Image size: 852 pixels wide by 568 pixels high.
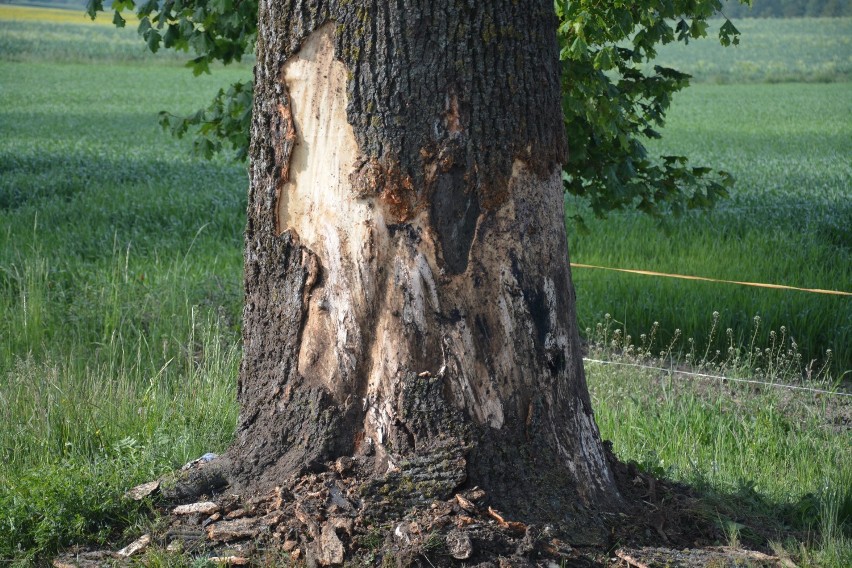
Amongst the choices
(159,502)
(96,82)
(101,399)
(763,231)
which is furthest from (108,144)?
(96,82)

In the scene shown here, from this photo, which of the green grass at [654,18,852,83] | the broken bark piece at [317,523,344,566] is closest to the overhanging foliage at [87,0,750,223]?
the broken bark piece at [317,523,344,566]

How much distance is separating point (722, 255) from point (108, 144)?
1456 centimetres

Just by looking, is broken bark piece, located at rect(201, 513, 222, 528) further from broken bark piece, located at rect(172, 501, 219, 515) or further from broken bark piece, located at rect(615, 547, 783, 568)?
broken bark piece, located at rect(615, 547, 783, 568)

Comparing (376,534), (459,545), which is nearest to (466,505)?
(459,545)

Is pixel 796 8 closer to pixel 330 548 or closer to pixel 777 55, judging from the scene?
pixel 777 55

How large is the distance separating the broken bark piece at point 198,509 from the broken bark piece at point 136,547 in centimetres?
13

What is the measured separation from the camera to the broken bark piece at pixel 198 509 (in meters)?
2.96

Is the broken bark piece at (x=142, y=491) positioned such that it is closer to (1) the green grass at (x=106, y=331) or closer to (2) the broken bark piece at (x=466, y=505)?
(1) the green grass at (x=106, y=331)

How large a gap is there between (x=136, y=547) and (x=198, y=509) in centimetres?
22

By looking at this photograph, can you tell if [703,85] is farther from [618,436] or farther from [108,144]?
[618,436]

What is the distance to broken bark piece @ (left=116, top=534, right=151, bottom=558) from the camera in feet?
9.37

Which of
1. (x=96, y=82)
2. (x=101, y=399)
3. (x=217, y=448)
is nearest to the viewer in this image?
(x=217, y=448)

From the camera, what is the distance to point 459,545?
2.65 metres

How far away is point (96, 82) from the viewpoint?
38750 millimetres
